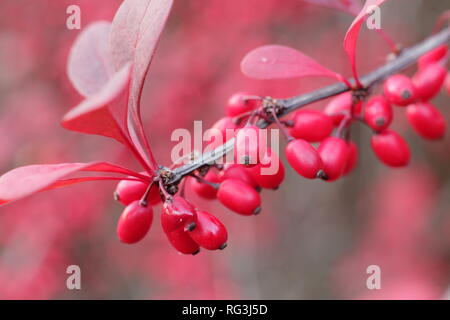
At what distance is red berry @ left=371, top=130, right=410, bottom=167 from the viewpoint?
154cm

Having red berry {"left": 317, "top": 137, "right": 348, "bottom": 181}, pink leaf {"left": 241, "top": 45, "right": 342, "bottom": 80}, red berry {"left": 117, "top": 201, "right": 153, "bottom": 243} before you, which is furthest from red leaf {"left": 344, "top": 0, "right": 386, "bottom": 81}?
red berry {"left": 117, "top": 201, "right": 153, "bottom": 243}

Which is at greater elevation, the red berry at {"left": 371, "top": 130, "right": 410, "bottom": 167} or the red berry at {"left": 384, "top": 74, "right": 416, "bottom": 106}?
the red berry at {"left": 384, "top": 74, "right": 416, "bottom": 106}

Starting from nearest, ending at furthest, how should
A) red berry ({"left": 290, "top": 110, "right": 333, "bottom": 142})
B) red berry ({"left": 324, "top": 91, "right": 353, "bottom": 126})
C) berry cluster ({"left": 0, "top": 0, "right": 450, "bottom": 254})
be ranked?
berry cluster ({"left": 0, "top": 0, "right": 450, "bottom": 254}) < red berry ({"left": 290, "top": 110, "right": 333, "bottom": 142}) < red berry ({"left": 324, "top": 91, "right": 353, "bottom": 126})

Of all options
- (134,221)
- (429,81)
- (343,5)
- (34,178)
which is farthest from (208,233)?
(343,5)

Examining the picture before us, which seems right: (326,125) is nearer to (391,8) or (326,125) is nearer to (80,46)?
(80,46)

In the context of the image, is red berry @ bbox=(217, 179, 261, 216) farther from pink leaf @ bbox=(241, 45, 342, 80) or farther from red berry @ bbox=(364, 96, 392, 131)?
red berry @ bbox=(364, 96, 392, 131)

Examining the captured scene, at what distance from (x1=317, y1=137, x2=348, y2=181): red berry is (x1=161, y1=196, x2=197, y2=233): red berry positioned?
397 mm

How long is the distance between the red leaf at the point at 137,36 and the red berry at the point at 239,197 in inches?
9.7

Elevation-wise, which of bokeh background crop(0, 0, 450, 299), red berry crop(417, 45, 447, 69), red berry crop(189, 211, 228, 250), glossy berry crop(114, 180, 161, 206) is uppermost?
bokeh background crop(0, 0, 450, 299)

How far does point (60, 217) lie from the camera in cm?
380

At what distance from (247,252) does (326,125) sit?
2933 millimetres

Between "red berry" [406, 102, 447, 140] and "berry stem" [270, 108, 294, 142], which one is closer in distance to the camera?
"berry stem" [270, 108, 294, 142]

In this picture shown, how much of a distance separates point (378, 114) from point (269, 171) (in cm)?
40

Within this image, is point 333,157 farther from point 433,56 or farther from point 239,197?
point 433,56
